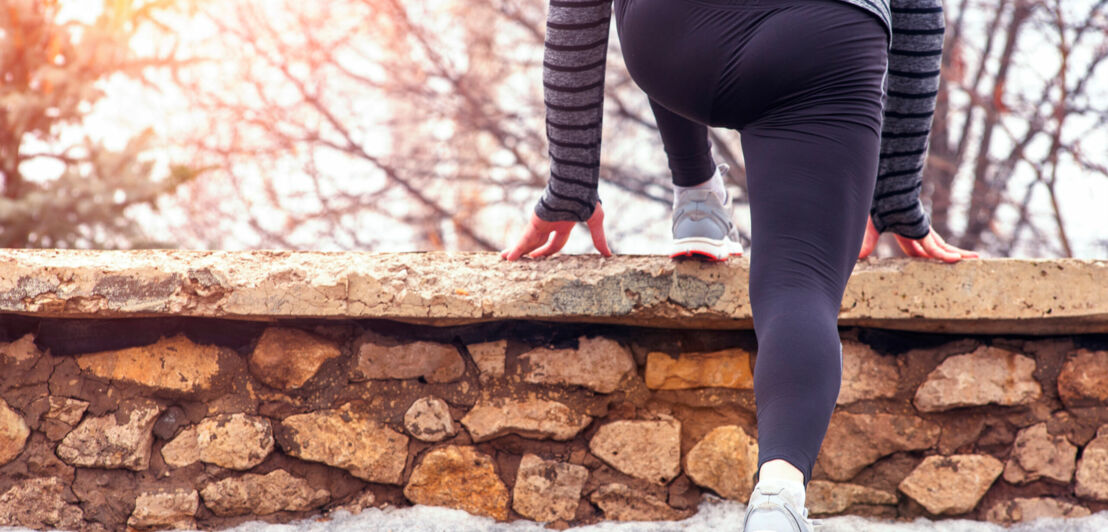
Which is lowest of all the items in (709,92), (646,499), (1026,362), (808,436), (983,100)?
(646,499)

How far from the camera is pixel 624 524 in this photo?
1.54 metres

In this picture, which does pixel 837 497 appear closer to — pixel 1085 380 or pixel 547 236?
pixel 1085 380

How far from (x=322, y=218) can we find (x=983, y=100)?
4.67 meters

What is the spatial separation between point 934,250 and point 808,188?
32.0 inches

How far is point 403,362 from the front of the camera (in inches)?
63.1

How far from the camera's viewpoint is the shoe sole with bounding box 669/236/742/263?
4.77ft

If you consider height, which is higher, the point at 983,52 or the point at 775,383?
the point at 983,52

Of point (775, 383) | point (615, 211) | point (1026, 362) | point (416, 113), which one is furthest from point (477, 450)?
point (416, 113)

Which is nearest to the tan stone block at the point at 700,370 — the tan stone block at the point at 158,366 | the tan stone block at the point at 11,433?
the tan stone block at the point at 158,366

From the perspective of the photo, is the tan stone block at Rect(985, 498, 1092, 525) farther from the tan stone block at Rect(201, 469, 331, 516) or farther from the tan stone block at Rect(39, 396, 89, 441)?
the tan stone block at Rect(39, 396, 89, 441)

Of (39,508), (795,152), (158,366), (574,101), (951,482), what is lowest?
(39,508)

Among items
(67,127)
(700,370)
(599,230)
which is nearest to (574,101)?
(599,230)

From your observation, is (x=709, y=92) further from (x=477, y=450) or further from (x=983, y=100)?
(x=983, y=100)

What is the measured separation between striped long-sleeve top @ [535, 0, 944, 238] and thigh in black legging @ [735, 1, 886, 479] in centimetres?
40
